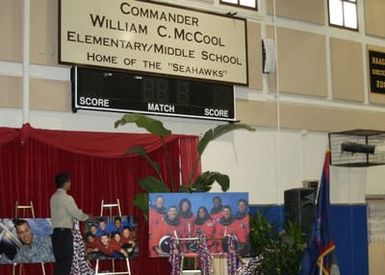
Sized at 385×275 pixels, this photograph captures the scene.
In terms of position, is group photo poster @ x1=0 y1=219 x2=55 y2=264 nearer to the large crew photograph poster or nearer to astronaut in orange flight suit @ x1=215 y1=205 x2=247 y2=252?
the large crew photograph poster

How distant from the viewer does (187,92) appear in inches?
372

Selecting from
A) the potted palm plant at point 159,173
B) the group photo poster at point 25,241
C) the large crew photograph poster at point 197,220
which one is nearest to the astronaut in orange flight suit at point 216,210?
the large crew photograph poster at point 197,220

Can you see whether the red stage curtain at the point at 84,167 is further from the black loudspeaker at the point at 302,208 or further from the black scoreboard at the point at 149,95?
the black loudspeaker at the point at 302,208

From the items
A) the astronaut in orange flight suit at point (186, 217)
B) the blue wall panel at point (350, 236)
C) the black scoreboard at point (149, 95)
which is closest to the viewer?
the astronaut in orange flight suit at point (186, 217)

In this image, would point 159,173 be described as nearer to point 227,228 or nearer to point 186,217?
point 186,217

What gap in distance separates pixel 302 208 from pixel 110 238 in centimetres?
301

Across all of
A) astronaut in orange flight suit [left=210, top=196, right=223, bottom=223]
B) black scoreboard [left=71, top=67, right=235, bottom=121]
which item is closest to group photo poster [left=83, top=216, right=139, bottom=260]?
astronaut in orange flight suit [left=210, top=196, right=223, bottom=223]

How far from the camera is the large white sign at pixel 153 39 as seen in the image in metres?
8.59

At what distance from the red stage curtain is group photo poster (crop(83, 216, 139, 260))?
0.24 metres

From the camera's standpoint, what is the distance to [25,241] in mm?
7781

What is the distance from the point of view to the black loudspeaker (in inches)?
369

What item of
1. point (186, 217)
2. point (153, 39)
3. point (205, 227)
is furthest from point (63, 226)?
point (153, 39)

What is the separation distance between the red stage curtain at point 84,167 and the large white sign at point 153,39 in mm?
1095

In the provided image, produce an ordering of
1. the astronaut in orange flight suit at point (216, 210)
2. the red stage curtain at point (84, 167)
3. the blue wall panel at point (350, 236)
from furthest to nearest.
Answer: the blue wall panel at point (350, 236), the astronaut in orange flight suit at point (216, 210), the red stage curtain at point (84, 167)
